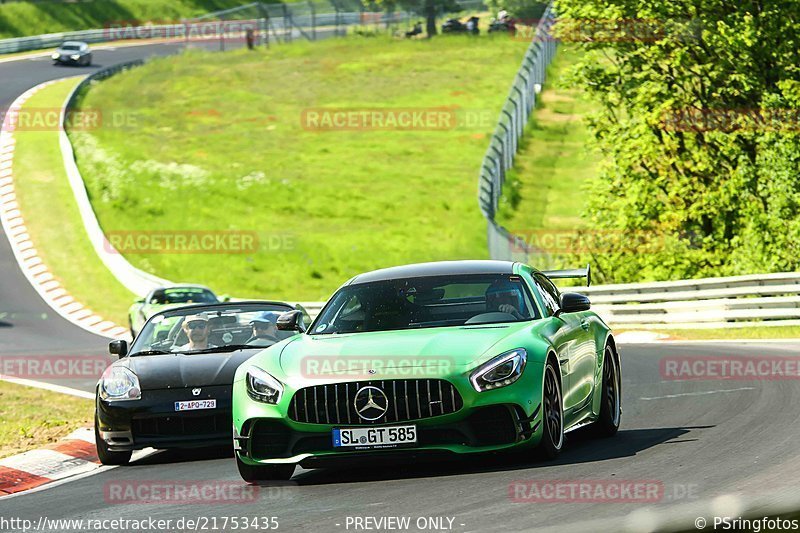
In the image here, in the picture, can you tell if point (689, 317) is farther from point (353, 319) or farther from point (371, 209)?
point (371, 209)

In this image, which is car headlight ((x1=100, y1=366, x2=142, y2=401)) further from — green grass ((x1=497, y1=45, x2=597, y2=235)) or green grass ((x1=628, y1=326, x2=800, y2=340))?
green grass ((x1=497, y1=45, x2=597, y2=235))

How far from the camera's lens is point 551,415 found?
9.14 metres

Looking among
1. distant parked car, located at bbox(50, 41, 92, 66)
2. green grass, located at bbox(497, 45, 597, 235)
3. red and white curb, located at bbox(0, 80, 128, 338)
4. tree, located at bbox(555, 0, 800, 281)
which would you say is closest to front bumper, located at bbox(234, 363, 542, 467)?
tree, located at bbox(555, 0, 800, 281)

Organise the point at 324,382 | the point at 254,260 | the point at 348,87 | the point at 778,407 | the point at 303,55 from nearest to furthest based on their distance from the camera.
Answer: the point at 324,382 → the point at 778,407 → the point at 254,260 → the point at 348,87 → the point at 303,55

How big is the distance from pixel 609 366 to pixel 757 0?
21.6 metres

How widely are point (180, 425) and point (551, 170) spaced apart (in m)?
42.8

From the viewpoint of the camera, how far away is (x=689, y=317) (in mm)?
25125

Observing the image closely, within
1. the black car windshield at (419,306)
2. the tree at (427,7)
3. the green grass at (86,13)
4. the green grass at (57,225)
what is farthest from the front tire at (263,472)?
the green grass at (86,13)

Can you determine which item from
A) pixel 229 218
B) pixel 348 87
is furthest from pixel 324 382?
pixel 348 87

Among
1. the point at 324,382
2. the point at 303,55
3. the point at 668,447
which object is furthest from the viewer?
the point at 303,55

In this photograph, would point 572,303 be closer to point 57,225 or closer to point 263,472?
point 263,472

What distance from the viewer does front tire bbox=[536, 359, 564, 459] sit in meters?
8.97

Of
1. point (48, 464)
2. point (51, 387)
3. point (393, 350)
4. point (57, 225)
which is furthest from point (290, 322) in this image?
point (57, 225)

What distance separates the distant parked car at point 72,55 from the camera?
7744 cm
